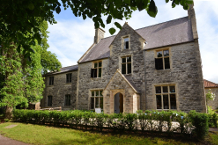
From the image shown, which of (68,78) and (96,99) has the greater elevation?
(68,78)

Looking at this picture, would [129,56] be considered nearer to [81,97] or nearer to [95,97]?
[95,97]

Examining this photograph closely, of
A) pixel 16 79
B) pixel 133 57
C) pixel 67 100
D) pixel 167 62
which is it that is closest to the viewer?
pixel 167 62

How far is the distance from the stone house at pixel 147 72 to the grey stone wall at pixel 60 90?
26 centimetres

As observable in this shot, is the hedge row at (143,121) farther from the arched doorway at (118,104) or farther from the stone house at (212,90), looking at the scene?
the stone house at (212,90)

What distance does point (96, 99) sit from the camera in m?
16.9

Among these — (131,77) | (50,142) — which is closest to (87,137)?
(50,142)

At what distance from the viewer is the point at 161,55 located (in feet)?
45.1

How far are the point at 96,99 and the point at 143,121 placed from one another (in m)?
9.64

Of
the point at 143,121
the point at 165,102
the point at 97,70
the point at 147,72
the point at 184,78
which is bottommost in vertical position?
the point at 143,121

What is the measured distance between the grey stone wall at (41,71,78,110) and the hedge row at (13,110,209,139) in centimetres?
817

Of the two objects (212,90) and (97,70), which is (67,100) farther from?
(212,90)

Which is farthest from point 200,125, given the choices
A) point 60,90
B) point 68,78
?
point 60,90

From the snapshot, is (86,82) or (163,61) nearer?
(163,61)

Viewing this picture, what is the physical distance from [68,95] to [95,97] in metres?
5.12
